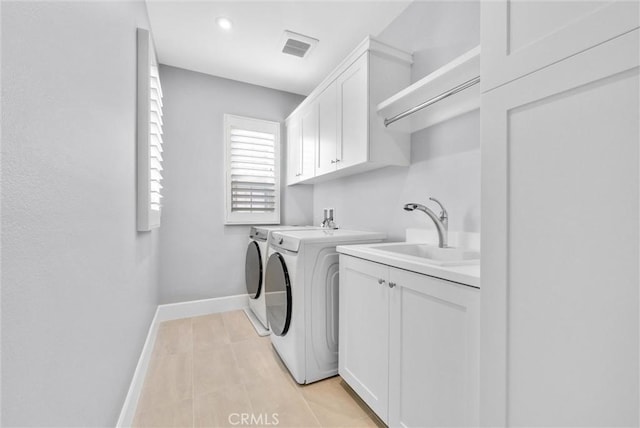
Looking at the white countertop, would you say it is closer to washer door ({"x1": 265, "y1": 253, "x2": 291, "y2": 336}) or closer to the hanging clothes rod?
washer door ({"x1": 265, "y1": 253, "x2": 291, "y2": 336})

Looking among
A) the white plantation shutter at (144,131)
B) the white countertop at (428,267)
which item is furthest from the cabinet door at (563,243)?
the white plantation shutter at (144,131)

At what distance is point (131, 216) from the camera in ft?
4.98

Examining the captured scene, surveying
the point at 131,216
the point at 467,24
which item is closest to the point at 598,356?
the point at 467,24

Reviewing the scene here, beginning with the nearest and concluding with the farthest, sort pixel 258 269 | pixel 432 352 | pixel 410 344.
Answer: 1. pixel 432 352
2. pixel 410 344
3. pixel 258 269

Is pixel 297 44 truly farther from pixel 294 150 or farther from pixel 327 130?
pixel 294 150

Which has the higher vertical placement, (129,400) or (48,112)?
(48,112)

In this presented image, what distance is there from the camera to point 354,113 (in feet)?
6.41

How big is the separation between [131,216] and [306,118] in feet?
5.97

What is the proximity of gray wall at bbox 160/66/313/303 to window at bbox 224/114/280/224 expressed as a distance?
0.32 feet

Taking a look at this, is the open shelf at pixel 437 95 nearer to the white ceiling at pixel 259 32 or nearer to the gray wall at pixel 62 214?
the white ceiling at pixel 259 32

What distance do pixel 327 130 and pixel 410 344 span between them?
1751 millimetres

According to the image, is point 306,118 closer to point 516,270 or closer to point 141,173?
point 141,173

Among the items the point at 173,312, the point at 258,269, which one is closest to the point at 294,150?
the point at 258,269

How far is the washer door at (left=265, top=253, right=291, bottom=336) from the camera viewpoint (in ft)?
5.93
